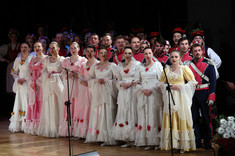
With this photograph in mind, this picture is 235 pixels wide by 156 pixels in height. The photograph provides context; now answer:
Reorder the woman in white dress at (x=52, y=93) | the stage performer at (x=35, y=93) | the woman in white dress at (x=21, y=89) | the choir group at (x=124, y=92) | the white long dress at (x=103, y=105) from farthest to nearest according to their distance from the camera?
the woman in white dress at (x=21, y=89) → the stage performer at (x=35, y=93) → the woman in white dress at (x=52, y=93) → the white long dress at (x=103, y=105) → the choir group at (x=124, y=92)

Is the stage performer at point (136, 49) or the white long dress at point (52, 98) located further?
the white long dress at point (52, 98)

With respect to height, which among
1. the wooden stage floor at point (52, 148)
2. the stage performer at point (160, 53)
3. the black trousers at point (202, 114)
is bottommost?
→ the wooden stage floor at point (52, 148)

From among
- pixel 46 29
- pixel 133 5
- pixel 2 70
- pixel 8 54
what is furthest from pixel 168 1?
pixel 2 70

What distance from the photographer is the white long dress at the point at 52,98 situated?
26.1 ft

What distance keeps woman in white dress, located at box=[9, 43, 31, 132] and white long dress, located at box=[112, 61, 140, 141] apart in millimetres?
2715

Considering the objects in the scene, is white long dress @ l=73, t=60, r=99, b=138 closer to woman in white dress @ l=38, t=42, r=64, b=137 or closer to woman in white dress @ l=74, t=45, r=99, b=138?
woman in white dress @ l=74, t=45, r=99, b=138

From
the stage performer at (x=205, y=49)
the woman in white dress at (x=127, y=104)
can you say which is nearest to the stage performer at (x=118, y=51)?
the woman in white dress at (x=127, y=104)

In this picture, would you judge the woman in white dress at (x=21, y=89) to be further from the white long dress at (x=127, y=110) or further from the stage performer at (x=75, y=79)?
the white long dress at (x=127, y=110)

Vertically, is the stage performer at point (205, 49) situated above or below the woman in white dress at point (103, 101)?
above

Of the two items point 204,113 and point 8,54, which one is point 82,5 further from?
point 204,113

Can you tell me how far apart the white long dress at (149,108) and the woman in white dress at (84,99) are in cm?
120

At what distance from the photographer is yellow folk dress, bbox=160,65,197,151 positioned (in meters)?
6.09

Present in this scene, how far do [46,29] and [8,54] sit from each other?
1.15 metres

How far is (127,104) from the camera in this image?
674 centimetres
